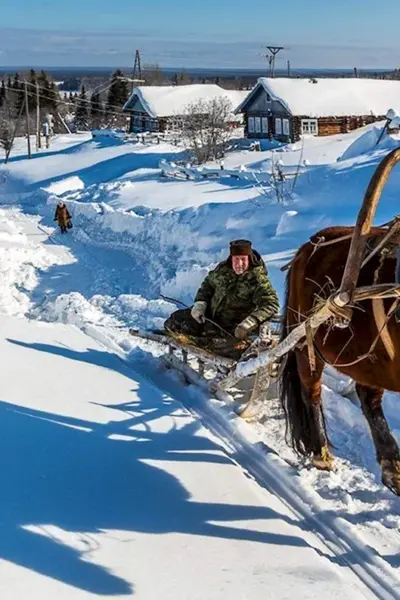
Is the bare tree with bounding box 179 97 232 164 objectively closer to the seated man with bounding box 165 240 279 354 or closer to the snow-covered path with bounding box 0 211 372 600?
the seated man with bounding box 165 240 279 354

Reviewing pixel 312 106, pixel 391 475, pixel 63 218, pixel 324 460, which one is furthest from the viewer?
pixel 312 106

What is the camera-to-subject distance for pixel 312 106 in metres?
39.1

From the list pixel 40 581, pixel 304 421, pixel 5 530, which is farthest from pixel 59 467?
pixel 304 421

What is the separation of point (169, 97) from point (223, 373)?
44.5 meters

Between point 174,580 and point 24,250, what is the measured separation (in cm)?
1238

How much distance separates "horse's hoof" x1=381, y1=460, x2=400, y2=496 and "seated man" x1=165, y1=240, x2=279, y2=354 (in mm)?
1802

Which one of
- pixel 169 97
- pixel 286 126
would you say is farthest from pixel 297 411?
pixel 169 97

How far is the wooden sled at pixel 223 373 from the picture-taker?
518 centimetres

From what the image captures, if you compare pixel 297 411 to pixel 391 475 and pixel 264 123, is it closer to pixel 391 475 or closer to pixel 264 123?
pixel 391 475

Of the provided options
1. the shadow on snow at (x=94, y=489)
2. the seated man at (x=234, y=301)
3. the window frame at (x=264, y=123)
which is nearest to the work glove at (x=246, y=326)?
the seated man at (x=234, y=301)

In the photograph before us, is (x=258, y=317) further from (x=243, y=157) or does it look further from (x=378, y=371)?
(x=243, y=157)

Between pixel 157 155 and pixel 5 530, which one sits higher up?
pixel 157 155

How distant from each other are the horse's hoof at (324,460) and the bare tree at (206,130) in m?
31.5

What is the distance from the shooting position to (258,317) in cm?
566
